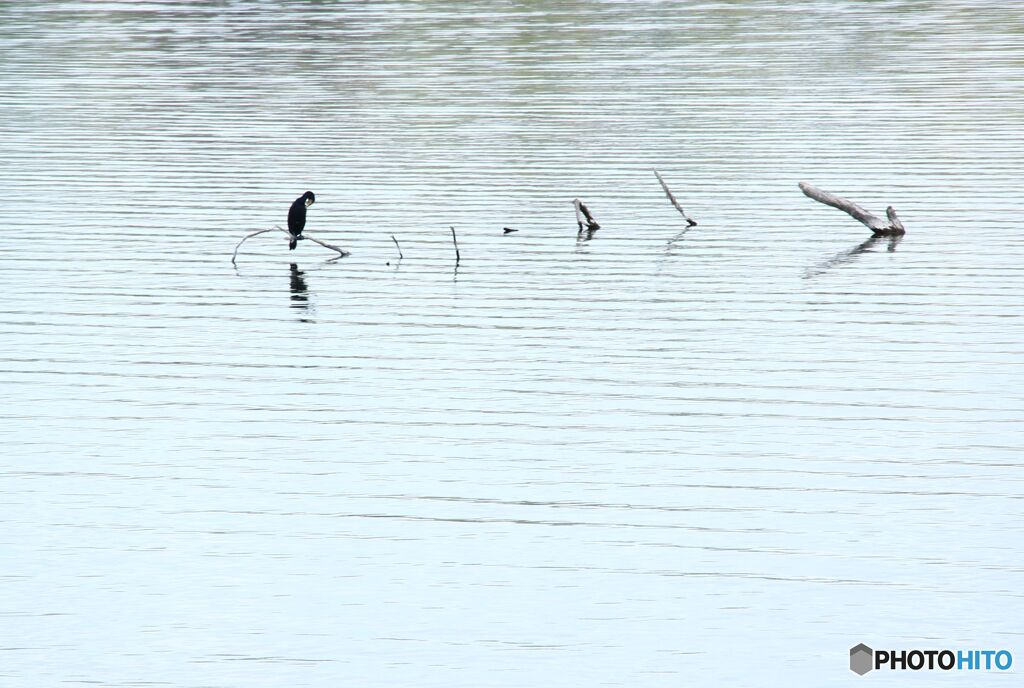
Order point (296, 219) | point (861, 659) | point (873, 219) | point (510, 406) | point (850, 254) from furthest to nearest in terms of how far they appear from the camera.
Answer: point (873, 219) < point (296, 219) < point (850, 254) < point (510, 406) < point (861, 659)

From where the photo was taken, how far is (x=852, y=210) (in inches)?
1053

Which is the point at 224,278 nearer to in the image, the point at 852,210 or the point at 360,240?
the point at 360,240

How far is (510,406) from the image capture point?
17.2 m

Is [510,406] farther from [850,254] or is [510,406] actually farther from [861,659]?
[850,254]

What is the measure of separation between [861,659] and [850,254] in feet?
51.3

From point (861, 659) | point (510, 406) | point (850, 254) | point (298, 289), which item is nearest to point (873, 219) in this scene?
point (850, 254)

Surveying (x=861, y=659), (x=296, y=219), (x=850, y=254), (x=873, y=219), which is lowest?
(x=861, y=659)

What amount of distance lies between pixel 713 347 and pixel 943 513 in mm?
6499

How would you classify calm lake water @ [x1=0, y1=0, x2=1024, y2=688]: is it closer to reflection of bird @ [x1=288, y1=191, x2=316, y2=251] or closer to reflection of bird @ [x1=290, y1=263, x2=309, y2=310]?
reflection of bird @ [x1=290, y1=263, x2=309, y2=310]

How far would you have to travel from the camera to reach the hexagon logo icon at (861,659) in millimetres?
10656

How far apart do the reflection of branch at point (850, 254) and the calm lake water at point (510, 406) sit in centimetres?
28

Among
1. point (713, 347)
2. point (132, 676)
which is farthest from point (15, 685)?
point (713, 347)

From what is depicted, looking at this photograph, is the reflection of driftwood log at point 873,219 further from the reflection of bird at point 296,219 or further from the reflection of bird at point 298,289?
the reflection of bird at point 298,289

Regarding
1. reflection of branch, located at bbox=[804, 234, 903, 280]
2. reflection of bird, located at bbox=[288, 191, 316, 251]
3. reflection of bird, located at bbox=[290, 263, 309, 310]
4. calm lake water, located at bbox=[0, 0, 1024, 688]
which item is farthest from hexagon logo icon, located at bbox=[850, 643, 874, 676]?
reflection of bird, located at bbox=[288, 191, 316, 251]
